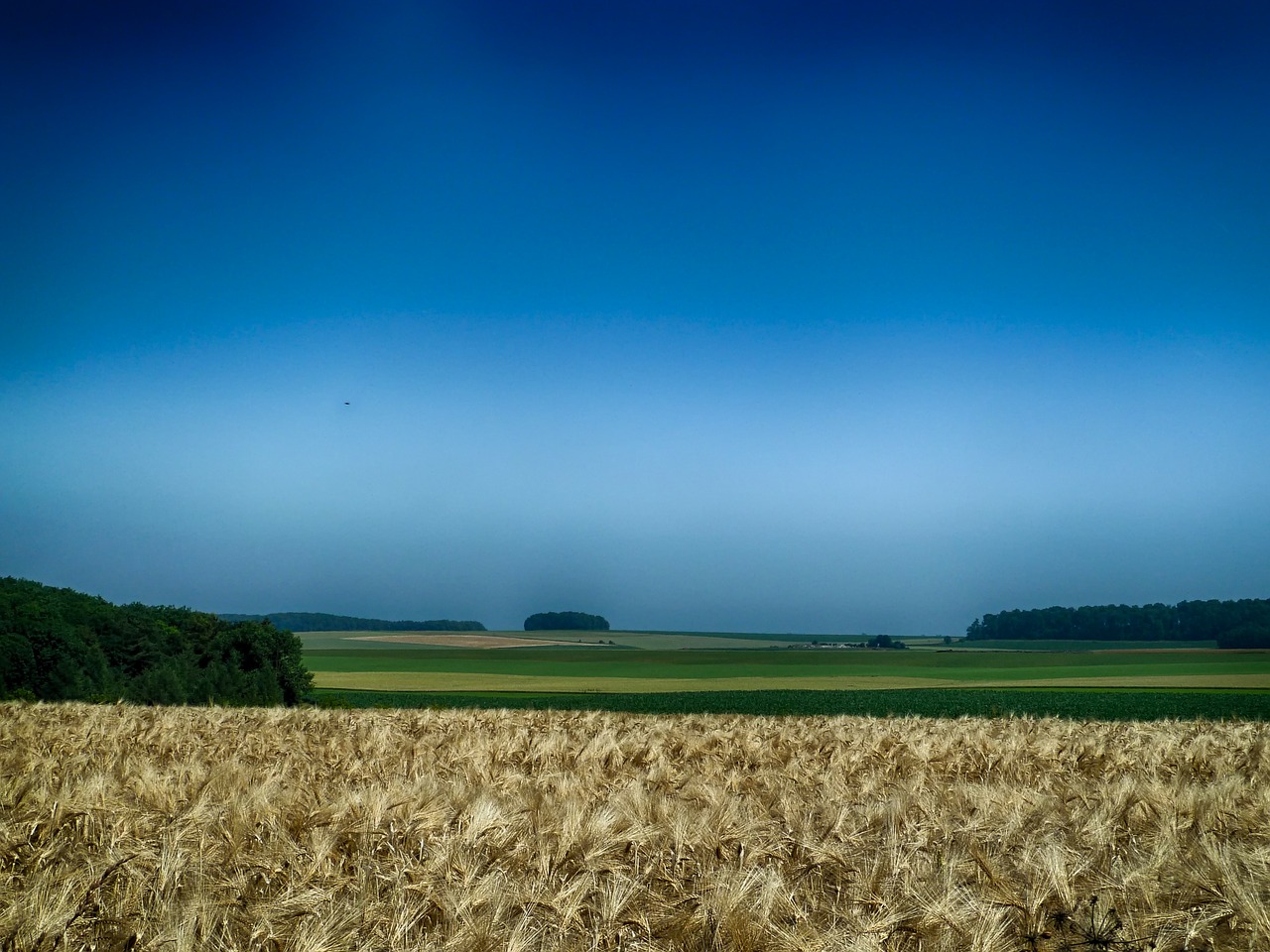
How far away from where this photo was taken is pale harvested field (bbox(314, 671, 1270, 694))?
54.0 m

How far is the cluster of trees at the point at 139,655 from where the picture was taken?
131 ft

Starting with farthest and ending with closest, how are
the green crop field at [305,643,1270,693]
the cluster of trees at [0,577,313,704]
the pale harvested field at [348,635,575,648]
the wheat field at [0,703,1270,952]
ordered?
the pale harvested field at [348,635,575,648], the green crop field at [305,643,1270,693], the cluster of trees at [0,577,313,704], the wheat field at [0,703,1270,952]

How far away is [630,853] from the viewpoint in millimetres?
4488

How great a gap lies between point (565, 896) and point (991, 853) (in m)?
2.48

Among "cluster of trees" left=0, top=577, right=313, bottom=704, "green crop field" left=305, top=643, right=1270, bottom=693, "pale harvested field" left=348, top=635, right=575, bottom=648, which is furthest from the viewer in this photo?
"pale harvested field" left=348, top=635, right=575, bottom=648

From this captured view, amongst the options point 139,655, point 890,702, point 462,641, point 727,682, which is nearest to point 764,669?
point 727,682

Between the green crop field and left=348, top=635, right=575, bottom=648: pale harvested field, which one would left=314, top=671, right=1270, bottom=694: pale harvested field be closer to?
the green crop field

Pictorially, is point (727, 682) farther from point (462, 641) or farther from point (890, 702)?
point (462, 641)

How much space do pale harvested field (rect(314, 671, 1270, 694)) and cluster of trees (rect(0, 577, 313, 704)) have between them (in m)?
13.3

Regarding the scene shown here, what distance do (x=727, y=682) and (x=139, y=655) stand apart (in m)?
36.5

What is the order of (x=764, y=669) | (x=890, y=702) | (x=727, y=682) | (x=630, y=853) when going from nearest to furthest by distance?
(x=630, y=853), (x=890, y=702), (x=727, y=682), (x=764, y=669)

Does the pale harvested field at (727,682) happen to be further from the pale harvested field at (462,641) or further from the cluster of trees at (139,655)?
the pale harvested field at (462,641)

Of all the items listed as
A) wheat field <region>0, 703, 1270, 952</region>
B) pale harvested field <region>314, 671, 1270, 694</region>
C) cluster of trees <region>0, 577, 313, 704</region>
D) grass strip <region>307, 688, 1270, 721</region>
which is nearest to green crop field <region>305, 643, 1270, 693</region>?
pale harvested field <region>314, 671, 1270, 694</region>

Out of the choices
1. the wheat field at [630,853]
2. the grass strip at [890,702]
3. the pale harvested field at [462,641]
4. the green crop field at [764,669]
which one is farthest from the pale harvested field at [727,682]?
the pale harvested field at [462,641]
